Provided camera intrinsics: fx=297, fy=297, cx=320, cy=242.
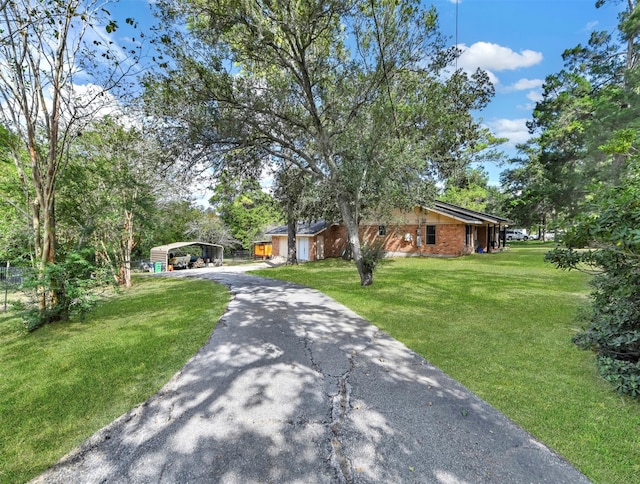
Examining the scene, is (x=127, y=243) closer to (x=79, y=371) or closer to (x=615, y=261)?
(x=79, y=371)

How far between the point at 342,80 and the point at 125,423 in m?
9.79

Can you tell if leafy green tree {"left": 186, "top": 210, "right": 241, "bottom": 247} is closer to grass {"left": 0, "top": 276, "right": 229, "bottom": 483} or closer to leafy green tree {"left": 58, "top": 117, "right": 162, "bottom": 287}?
leafy green tree {"left": 58, "top": 117, "right": 162, "bottom": 287}

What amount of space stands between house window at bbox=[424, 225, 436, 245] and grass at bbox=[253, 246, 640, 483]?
1003cm

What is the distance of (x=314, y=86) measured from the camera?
9.48 meters

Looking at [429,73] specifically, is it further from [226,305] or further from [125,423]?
[125,423]

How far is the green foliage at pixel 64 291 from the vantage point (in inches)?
234

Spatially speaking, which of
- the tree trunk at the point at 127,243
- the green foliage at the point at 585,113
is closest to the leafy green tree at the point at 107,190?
the tree trunk at the point at 127,243

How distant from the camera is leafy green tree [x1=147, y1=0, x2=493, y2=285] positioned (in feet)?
25.1

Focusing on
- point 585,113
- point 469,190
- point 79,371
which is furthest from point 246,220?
point 585,113

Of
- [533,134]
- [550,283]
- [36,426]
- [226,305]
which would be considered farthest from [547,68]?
[36,426]

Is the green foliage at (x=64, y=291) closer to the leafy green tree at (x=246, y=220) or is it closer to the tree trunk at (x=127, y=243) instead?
the tree trunk at (x=127, y=243)

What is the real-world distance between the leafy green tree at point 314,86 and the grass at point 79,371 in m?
5.17

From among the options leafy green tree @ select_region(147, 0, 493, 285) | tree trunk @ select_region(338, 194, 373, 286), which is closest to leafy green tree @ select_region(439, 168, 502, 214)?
leafy green tree @ select_region(147, 0, 493, 285)

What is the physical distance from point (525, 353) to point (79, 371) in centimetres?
629
